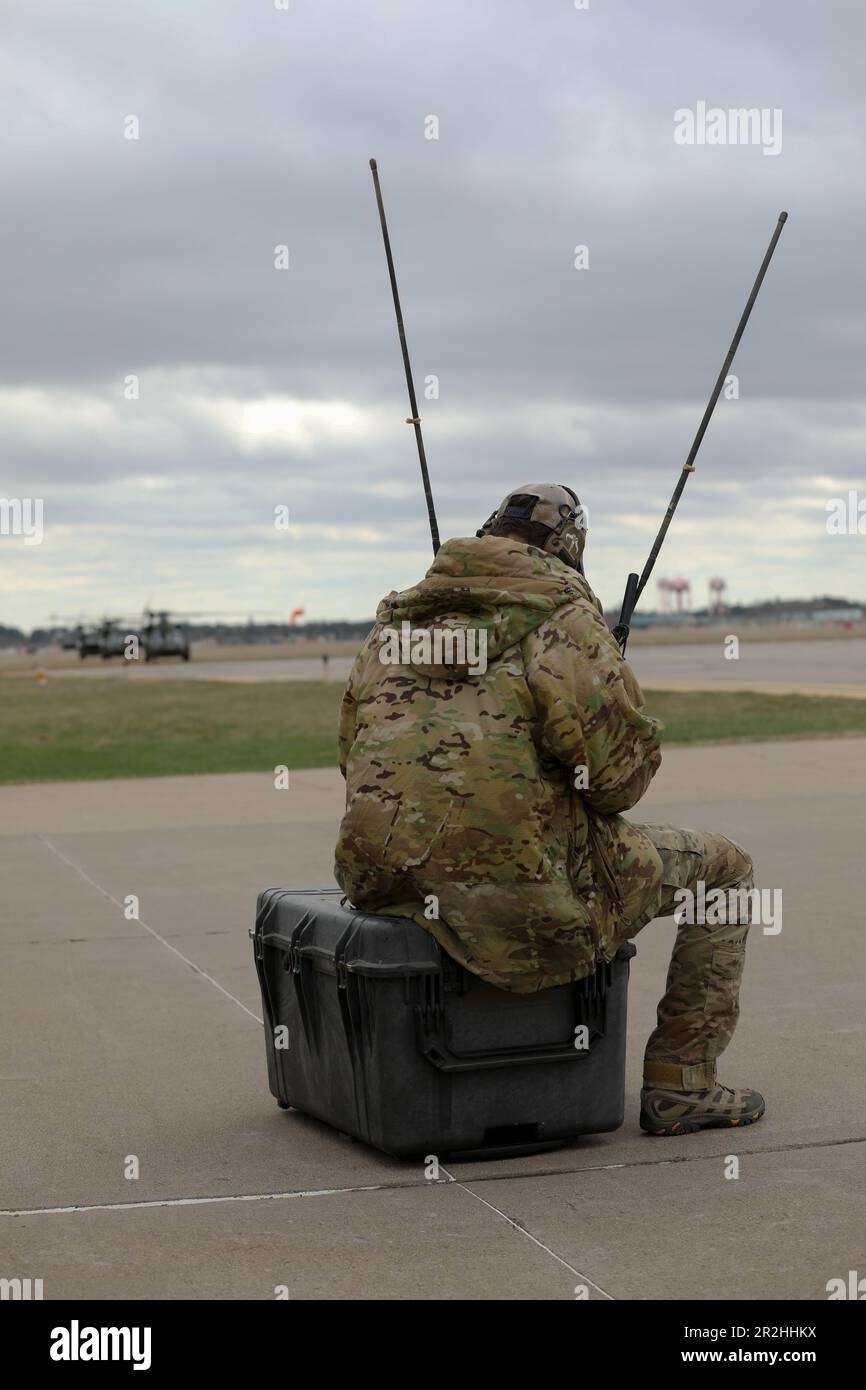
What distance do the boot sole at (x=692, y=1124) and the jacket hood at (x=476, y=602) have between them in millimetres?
1471

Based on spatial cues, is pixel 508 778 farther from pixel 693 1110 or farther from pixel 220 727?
pixel 220 727

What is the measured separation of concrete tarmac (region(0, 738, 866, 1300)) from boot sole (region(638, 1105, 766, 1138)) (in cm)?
4

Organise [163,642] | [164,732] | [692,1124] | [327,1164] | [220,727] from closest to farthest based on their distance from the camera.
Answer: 1. [327,1164]
2. [692,1124]
3. [164,732]
4. [220,727]
5. [163,642]

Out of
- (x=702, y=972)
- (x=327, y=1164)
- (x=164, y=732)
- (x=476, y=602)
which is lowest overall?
(x=327, y=1164)

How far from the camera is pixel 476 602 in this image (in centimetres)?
471

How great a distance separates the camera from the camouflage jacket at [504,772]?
4.62 m

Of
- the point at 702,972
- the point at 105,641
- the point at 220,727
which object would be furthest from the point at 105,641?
the point at 702,972

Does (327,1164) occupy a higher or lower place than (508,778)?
lower

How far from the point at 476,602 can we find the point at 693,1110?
166 centimetres

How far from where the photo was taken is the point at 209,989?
746cm

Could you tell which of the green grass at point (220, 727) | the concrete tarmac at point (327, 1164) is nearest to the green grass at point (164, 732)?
the green grass at point (220, 727)
